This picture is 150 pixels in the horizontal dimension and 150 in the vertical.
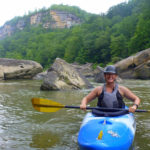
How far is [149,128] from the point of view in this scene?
4.48m

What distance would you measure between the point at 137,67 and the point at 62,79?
8317 millimetres

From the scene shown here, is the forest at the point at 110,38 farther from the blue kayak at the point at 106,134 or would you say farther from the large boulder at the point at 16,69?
the blue kayak at the point at 106,134

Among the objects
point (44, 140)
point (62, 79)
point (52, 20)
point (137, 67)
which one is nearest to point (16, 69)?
point (62, 79)

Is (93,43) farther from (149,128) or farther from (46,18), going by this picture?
(46,18)

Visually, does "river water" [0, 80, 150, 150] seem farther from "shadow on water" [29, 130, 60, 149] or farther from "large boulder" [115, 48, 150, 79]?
"large boulder" [115, 48, 150, 79]

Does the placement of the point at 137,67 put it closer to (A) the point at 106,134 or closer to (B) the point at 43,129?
(B) the point at 43,129

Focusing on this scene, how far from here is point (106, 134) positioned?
3031mm

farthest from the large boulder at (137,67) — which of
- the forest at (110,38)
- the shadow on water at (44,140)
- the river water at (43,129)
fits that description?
the shadow on water at (44,140)

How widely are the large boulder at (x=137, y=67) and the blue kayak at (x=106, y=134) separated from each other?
13538 mm

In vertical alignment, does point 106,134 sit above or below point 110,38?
below

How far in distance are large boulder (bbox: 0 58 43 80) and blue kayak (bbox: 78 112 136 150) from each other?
13.5 metres

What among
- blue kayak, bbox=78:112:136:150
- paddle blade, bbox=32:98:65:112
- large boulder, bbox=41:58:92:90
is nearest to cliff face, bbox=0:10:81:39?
large boulder, bbox=41:58:92:90

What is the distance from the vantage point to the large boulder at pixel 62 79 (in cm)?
1010

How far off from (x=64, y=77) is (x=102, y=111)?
6.74m
